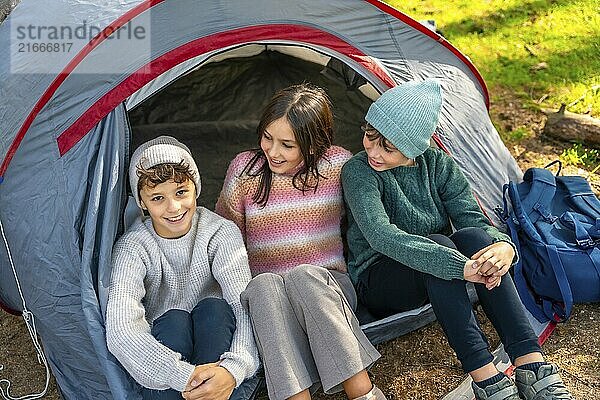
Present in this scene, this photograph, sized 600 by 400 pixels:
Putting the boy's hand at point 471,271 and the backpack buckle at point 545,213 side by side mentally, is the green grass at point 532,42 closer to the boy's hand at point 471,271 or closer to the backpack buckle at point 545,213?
the backpack buckle at point 545,213

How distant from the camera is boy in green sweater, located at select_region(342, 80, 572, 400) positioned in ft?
7.68

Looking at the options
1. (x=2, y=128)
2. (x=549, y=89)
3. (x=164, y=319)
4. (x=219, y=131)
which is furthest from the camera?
(x=549, y=89)

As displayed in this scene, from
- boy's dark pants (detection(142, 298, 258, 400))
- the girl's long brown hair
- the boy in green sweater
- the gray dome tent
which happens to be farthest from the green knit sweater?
boy's dark pants (detection(142, 298, 258, 400))

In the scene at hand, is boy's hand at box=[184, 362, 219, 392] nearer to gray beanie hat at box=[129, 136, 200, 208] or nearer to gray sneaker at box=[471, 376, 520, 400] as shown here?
gray beanie hat at box=[129, 136, 200, 208]

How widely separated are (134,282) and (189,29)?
797 millimetres

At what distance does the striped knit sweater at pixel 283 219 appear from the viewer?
104 inches

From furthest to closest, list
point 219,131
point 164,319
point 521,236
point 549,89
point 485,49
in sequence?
point 485,49 → point 549,89 → point 219,131 → point 521,236 → point 164,319

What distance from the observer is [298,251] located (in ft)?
8.64

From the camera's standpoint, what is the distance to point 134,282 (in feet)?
7.68

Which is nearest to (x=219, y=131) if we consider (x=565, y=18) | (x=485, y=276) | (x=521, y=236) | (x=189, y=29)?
(x=189, y=29)

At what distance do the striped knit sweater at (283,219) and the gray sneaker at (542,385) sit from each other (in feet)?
2.25

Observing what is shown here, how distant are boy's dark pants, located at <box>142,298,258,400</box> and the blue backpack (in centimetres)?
110

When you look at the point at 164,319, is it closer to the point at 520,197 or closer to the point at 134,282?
the point at 134,282

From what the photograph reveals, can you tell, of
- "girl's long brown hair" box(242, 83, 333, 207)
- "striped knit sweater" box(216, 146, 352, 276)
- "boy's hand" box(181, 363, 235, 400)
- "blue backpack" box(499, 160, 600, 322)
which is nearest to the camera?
"boy's hand" box(181, 363, 235, 400)
